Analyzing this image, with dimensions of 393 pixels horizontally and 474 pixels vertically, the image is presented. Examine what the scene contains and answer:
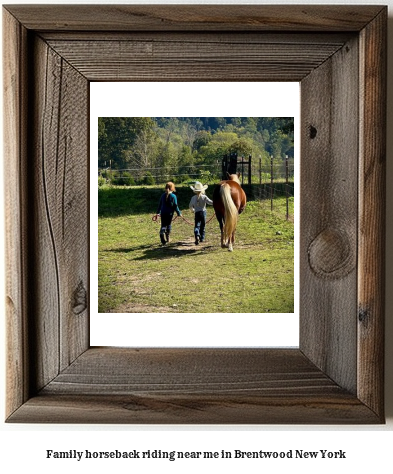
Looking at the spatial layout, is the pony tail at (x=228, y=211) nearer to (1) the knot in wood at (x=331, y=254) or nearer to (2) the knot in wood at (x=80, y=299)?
(1) the knot in wood at (x=331, y=254)

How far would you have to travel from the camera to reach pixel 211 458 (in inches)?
34.4

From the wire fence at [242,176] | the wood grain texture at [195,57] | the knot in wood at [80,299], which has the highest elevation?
the wood grain texture at [195,57]

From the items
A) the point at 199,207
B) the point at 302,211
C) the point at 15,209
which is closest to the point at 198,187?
the point at 199,207

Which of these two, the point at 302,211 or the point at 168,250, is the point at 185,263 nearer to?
the point at 168,250

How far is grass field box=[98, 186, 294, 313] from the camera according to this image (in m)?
0.87

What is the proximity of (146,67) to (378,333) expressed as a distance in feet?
1.55

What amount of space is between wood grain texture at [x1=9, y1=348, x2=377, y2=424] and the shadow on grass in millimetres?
129

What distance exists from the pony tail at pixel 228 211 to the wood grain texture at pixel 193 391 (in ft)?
0.55

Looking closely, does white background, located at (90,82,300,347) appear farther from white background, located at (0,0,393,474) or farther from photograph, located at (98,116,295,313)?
white background, located at (0,0,393,474)

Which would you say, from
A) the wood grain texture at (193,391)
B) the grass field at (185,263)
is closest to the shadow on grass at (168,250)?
the grass field at (185,263)

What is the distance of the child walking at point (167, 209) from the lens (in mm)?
872

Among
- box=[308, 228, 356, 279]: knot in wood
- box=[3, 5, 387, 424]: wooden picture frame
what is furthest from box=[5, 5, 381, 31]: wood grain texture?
box=[308, 228, 356, 279]: knot in wood

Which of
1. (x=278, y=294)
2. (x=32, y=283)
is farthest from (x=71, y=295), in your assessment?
(x=278, y=294)

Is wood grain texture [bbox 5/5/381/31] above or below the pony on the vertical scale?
above
